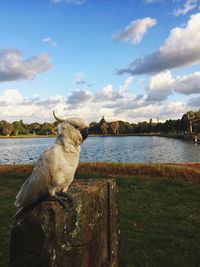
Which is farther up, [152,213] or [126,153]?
[152,213]

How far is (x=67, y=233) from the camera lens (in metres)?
4.73

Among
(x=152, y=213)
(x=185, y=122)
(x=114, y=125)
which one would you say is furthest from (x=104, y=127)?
(x=152, y=213)

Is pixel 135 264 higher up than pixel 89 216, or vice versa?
pixel 89 216

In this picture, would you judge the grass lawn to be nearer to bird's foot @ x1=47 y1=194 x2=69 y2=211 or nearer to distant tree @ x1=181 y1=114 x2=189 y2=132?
bird's foot @ x1=47 y1=194 x2=69 y2=211

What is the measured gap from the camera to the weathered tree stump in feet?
14.9

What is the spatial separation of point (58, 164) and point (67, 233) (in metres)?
1.08

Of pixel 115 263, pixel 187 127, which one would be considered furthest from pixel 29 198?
pixel 187 127

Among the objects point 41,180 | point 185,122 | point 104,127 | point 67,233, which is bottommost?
point 67,233

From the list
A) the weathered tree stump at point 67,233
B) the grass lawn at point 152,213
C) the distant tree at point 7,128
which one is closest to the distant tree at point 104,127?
the distant tree at point 7,128

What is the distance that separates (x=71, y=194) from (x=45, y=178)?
628 mm

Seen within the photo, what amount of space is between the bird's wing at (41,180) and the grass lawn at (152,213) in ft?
8.78

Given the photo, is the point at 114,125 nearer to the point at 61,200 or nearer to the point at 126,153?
the point at 126,153

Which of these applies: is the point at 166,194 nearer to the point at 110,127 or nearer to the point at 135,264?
the point at 135,264

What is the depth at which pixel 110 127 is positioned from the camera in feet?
640
